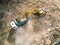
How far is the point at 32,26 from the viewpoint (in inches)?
117

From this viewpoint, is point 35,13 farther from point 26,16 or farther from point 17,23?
point 17,23

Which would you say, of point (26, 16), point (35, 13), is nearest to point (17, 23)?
point (26, 16)

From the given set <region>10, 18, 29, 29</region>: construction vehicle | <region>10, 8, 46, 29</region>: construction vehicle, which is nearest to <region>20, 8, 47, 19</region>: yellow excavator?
<region>10, 8, 46, 29</region>: construction vehicle

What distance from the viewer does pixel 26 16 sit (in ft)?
10.0

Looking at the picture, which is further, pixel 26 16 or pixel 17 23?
pixel 26 16

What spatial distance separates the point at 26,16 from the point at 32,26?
214 mm

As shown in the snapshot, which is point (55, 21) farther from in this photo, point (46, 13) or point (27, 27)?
point (27, 27)

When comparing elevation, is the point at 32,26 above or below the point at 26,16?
below

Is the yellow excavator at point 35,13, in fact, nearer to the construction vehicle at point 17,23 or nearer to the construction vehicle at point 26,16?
the construction vehicle at point 26,16

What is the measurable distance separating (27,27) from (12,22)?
0.26 metres

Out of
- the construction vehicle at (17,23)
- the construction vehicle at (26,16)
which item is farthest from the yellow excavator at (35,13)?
the construction vehicle at (17,23)

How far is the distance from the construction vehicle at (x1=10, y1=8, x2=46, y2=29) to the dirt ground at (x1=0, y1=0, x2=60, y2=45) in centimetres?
6

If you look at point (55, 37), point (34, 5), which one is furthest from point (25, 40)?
point (34, 5)

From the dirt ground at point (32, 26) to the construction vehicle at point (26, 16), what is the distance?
62mm
